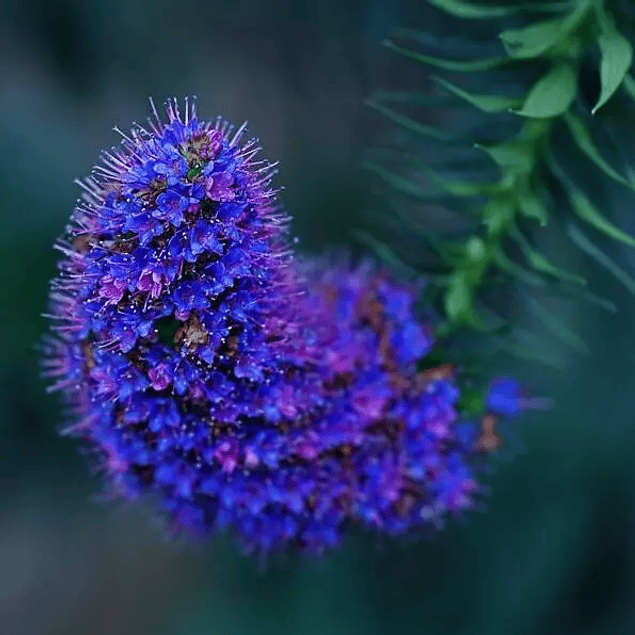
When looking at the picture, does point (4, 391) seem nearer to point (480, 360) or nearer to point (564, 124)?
point (480, 360)

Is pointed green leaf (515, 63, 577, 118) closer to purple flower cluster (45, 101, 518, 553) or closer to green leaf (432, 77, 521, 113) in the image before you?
green leaf (432, 77, 521, 113)

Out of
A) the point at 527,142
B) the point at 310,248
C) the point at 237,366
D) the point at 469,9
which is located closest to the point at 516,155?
the point at 527,142

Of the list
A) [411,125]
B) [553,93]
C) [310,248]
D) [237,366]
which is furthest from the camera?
[310,248]

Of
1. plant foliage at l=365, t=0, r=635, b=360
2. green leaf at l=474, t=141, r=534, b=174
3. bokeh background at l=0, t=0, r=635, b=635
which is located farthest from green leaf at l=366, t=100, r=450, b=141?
bokeh background at l=0, t=0, r=635, b=635

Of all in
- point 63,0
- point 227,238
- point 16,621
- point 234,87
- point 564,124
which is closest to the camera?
point 227,238

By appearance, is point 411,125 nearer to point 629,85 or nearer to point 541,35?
point 541,35

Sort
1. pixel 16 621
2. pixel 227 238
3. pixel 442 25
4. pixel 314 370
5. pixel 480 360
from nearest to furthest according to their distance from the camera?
pixel 227 238 < pixel 314 370 < pixel 480 360 < pixel 442 25 < pixel 16 621

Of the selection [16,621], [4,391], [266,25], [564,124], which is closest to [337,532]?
[564,124]
